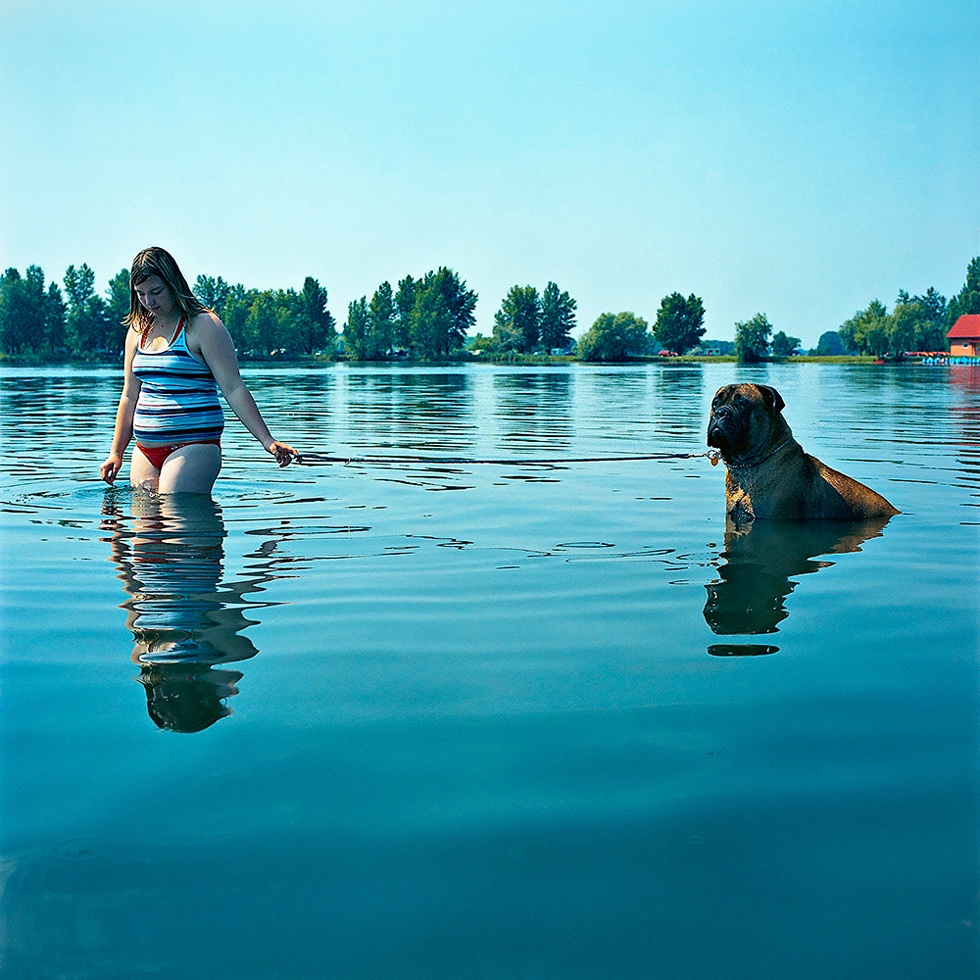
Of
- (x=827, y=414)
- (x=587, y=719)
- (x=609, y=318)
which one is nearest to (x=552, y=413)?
(x=827, y=414)

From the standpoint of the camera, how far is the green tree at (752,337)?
187 metres

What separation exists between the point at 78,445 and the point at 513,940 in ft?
47.2

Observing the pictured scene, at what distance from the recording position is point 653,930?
2332 mm

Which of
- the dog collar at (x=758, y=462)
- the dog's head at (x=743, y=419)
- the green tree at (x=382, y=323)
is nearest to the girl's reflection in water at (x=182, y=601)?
the dog's head at (x=743, y=419)

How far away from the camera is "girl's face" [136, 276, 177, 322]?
285 inches

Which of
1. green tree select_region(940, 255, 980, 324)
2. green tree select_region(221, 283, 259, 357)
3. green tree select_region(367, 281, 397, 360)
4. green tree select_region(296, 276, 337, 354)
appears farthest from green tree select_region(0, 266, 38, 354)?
green tree select_region(940, 255, 980, 324)

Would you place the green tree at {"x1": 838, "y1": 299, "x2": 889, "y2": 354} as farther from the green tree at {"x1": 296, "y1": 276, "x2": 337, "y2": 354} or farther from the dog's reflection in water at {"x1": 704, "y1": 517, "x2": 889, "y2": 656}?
the dog's reflection in water at {"x1": 704, "y1": 517, "x2": 889, "y2": 656}

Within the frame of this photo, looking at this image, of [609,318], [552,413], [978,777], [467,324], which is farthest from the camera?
[467,324]

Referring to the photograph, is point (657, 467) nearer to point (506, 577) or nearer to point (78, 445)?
point (506, 577)

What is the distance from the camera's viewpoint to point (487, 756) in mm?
3277

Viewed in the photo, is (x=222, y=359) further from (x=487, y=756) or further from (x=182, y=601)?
(x=487, y=756)

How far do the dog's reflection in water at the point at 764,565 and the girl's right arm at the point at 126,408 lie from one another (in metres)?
4.49

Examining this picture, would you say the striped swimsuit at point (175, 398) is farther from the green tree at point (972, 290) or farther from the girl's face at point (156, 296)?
the green tree at point (972, 290)

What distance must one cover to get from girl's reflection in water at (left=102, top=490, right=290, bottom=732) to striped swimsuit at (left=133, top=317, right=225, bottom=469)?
0.52 m
